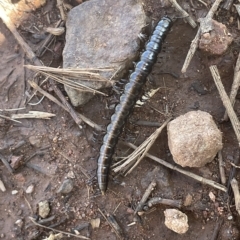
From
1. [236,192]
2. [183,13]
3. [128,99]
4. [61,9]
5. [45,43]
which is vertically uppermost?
[61,9]

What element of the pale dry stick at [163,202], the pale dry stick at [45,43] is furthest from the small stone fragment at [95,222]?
the pale dry stick at [45,43]

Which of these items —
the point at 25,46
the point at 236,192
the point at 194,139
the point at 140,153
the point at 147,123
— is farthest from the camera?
the point at 25,46

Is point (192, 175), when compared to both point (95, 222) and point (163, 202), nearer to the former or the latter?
point (163, 202)

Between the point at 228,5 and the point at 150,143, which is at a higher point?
the point at 228,5

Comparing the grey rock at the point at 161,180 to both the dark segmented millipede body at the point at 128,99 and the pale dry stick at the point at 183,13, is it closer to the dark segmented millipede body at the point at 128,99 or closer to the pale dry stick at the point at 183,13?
the dark segmented millipede body at the point at 128,99

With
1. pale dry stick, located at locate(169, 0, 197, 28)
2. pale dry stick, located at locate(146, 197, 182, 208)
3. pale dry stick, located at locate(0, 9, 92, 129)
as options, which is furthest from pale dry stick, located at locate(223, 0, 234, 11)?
pale dry stick, located at locate(146, 197, 182, 208)

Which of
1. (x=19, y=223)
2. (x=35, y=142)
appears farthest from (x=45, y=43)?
(x=19, y=223)

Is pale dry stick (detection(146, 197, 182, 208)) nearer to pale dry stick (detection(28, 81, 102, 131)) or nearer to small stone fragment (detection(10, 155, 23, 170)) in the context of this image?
pale dry stick (detection(28, 81, 102, 131))

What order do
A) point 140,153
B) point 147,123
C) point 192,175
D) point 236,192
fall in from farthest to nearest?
point 147,123
point 140,153
point 192,175
point 236,192
